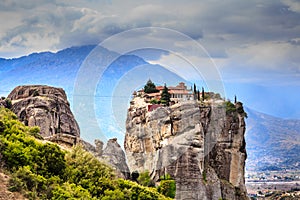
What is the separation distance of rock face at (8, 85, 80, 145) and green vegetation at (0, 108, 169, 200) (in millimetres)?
14440

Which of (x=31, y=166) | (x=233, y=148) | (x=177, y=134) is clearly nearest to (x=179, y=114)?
(x=177, y=134)

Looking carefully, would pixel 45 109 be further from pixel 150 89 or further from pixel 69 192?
pixel 69 192

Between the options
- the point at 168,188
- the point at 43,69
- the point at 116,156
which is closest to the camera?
the point at 116,156

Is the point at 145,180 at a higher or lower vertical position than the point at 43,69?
lower

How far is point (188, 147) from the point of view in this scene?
4456cm

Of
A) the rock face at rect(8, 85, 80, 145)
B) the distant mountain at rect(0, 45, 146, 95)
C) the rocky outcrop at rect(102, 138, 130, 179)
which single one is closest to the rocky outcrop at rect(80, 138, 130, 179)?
the rocky outcrop at rect(102, 138, 130, 179)

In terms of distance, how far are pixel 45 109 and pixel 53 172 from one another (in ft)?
73.7

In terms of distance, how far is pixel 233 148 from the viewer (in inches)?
2226

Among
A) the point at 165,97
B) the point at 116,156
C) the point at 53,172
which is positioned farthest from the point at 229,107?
the point at 53,172

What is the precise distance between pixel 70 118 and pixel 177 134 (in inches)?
530

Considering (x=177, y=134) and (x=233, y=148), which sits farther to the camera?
(x=233, y=148)

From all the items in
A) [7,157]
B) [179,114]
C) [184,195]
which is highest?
[179,114]

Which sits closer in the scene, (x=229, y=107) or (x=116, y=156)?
(x=116, y=156)

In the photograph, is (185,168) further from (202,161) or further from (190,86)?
(190,86)
